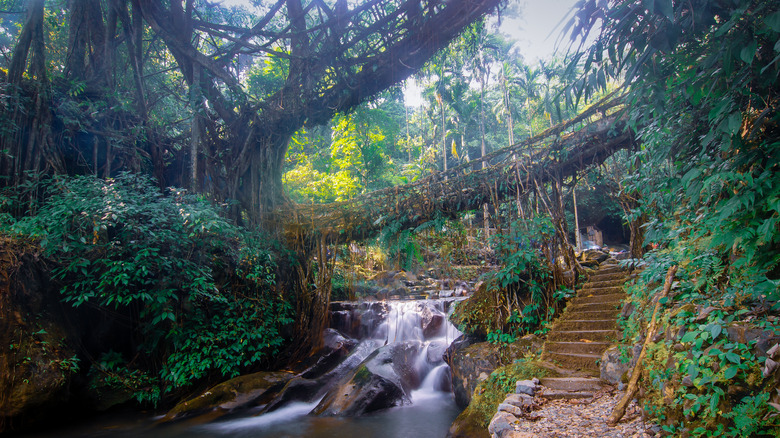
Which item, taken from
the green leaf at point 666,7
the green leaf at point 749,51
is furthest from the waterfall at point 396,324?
the green leaf at point 666,7

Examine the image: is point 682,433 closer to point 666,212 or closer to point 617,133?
point 666,212

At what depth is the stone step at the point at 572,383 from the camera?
4.30m

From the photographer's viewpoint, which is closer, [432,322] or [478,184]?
[478,184]

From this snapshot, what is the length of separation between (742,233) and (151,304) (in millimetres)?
7692

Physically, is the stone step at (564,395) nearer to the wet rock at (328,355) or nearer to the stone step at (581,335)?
the stone step at (581,335)

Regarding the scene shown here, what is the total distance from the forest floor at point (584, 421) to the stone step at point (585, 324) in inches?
59.8

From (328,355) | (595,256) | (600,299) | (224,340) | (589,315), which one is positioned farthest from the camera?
(595,256)

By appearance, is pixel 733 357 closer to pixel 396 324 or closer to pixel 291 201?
pixel 396 324

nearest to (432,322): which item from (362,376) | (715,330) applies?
(362,376)

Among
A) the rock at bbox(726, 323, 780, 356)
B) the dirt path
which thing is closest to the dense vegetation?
the rock at bbox(726, 323, 780, 356)

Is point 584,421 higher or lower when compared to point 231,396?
higher

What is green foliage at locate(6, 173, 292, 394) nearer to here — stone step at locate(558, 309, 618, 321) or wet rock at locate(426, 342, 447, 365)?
wet rock at locate(426, 342, 447, 365)

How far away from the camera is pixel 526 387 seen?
14.5ft

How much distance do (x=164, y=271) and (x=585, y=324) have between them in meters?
6.75
